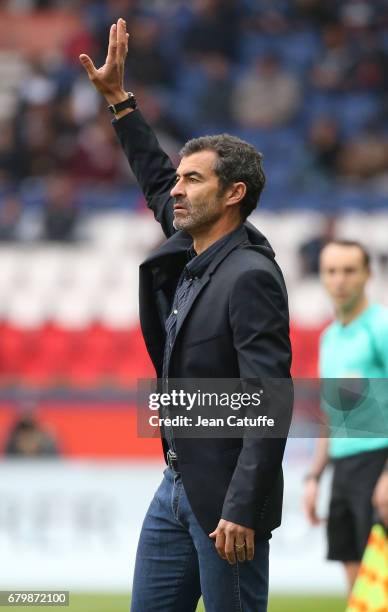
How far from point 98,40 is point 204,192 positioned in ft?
40.6

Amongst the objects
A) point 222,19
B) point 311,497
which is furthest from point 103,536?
point 222,19

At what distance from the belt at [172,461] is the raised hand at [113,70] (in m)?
1.27

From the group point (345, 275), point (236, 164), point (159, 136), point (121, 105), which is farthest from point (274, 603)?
point (159, 136)

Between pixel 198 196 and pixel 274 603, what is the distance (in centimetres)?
439

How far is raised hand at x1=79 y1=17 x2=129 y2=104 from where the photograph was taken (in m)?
4.33

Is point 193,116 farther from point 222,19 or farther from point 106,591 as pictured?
point 106,591

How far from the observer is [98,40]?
52.0 feet

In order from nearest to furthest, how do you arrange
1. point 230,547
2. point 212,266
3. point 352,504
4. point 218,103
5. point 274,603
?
point 230,547 → point 212,266 → point 352,504 → point 274,603 → point 218,103

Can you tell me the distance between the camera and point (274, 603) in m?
7.69

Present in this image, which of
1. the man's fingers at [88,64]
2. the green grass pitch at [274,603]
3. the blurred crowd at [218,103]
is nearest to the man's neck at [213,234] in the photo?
the man's fingers at [88,64]

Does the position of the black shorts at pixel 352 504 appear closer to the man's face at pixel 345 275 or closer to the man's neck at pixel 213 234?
the man's face at pixel 345 275

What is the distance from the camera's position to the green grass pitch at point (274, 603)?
7.39 metres

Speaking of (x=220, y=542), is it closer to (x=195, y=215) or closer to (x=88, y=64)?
(x=195, y=215)

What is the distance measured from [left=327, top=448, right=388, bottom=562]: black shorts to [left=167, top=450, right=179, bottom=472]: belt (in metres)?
2.07
